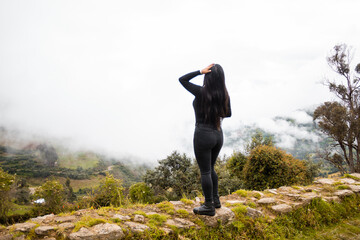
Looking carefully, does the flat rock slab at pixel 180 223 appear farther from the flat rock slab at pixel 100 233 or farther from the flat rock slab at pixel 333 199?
the flat rock slab at pixel 333 199

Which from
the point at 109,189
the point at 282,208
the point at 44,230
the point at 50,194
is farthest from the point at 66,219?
the point at 50,194

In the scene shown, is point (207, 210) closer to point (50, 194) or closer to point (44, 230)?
point (44, 230)

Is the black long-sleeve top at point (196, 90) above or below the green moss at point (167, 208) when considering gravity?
above

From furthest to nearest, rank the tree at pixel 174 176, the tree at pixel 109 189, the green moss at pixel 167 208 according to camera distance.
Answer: the tree at pixel 174 176, the tree at pixel 109 189, the green moss at pixel 167 208

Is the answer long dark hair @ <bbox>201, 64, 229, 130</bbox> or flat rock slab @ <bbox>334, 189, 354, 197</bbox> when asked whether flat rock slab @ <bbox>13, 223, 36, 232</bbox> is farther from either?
flat rock slab @ <bbox>334, 189, 354, 197</bbox>

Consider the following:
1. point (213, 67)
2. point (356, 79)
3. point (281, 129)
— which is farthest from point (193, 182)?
point (281, 129)

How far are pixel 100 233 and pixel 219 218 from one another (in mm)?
1728

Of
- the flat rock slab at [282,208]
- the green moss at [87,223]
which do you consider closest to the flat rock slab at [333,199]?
the flat rock slab at [282,208]

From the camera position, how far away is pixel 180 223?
2666 mm

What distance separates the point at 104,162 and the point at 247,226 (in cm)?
20480

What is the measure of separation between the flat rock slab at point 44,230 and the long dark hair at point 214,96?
2616 millimetres

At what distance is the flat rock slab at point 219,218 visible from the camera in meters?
2.69

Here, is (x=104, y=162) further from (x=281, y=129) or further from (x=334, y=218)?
(x=334, y=218)

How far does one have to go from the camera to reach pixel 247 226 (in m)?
2.80
